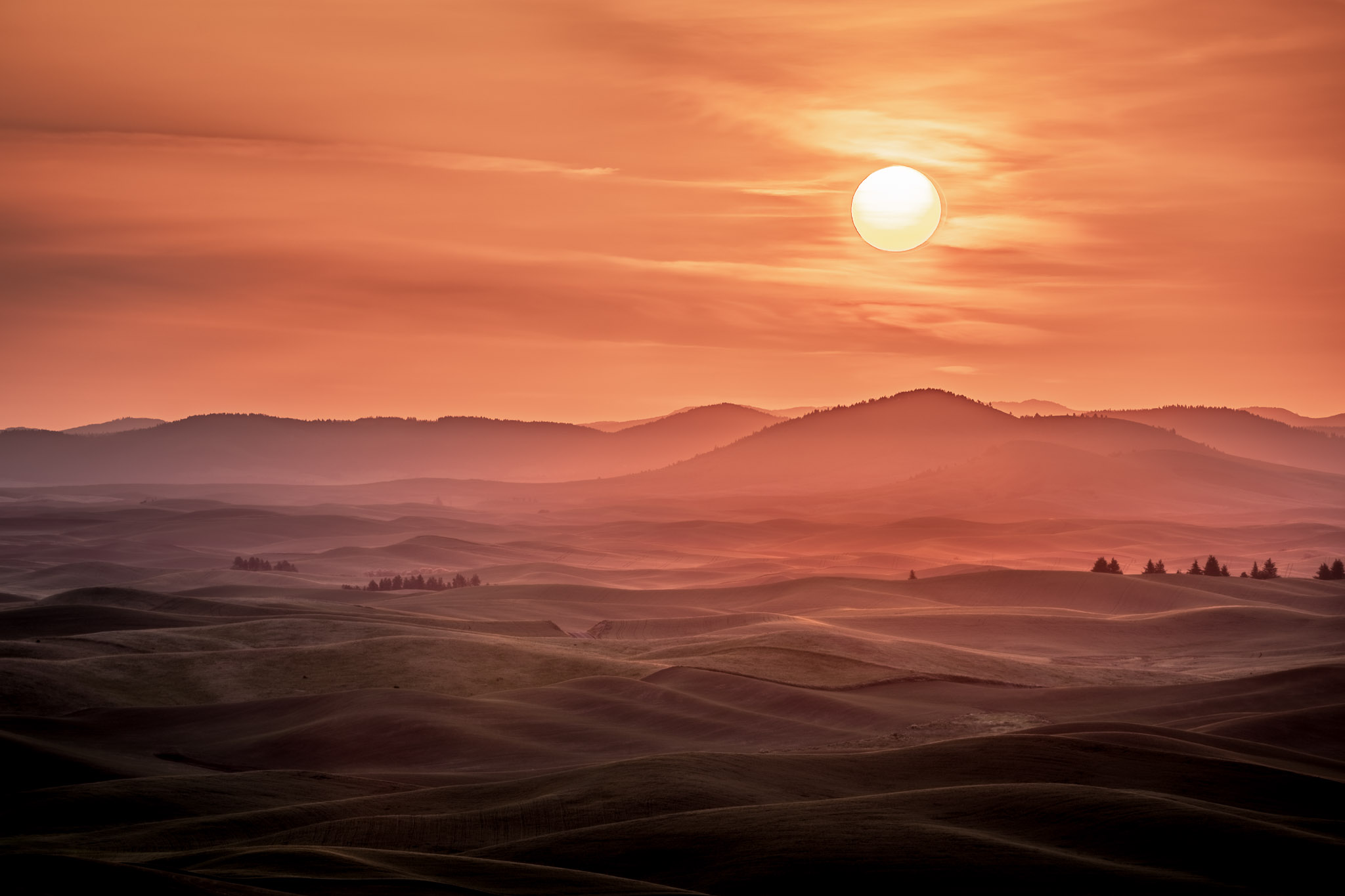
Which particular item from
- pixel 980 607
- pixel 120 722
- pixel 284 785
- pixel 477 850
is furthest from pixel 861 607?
pixel 477 850

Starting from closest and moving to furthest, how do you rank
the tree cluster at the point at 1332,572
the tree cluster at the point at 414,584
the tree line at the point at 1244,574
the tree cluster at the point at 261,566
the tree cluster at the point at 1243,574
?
the tree cluster at the point at 1332,572
the tree line at the point at 1244,574
the tree cluster at the point at 1243,574
the tree cluster at the point at 414,584
the tree cluster at the point at 261,566

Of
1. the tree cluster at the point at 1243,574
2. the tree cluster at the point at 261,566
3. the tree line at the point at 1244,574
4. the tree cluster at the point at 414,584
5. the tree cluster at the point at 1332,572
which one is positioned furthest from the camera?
the tree cluster at the point at 261,566

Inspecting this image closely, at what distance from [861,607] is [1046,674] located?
158 ft

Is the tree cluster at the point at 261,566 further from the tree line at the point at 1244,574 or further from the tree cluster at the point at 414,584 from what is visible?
the tree line at the point at 1244,574

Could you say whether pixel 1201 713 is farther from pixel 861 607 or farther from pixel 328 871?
pixel 861 607

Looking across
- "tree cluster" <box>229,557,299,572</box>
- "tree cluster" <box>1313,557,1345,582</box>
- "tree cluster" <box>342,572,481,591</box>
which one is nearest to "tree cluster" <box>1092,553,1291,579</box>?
"tree cluster" <box>1313,557,1345,582</box>

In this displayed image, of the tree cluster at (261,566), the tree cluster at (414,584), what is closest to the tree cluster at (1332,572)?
the tree cluster at (414,584)

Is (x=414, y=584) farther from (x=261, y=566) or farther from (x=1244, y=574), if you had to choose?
(x=1244, y=574)

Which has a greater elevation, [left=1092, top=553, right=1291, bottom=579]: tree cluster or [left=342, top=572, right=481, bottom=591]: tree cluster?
[left=1092, top=553, right=1291, bottom=579]: tree cluster

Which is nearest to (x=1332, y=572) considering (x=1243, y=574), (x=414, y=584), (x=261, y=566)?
(x=1243, y=574)

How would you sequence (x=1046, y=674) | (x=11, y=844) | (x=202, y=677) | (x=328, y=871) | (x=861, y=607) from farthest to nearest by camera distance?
1. (x=861, y=607)
2. (x=1046, y=674)
3. (x=202, y=677)
4. (x=11, y=844)
5. (x=328, y=871)

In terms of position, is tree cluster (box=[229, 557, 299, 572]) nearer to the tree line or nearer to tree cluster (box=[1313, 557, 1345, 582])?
the tree line

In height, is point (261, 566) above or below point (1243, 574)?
below

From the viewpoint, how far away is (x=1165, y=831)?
26.3 m
